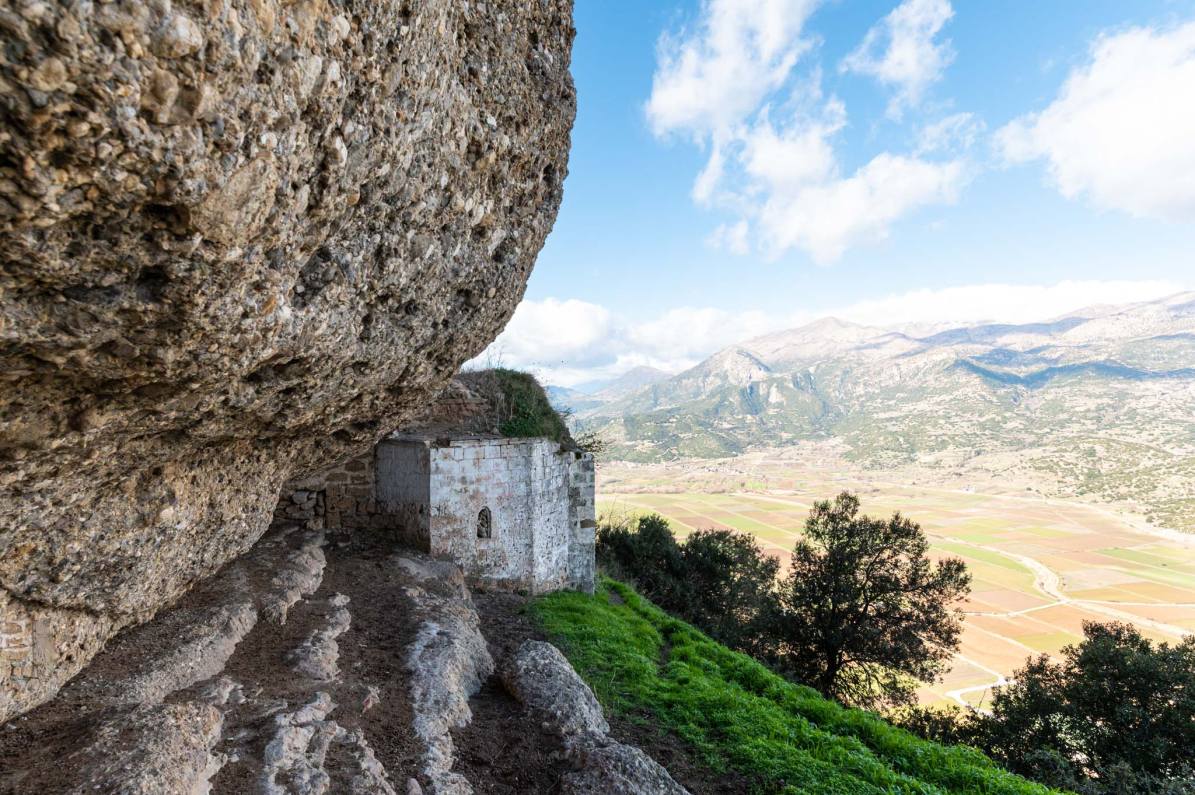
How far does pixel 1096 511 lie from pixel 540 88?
115 m

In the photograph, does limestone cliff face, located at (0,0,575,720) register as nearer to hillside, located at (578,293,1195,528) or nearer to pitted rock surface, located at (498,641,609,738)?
pitted rock surface, located at (498,641,609,738)

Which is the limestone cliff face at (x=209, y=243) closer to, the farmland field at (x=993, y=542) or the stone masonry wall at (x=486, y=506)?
the stone masonry wall at (x=486, y=506)

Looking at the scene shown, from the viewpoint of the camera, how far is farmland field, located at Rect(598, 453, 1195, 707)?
40.4 m

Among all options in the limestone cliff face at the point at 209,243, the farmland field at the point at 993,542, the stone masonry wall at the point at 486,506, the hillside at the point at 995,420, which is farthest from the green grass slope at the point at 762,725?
the hillside at the point at 995,420

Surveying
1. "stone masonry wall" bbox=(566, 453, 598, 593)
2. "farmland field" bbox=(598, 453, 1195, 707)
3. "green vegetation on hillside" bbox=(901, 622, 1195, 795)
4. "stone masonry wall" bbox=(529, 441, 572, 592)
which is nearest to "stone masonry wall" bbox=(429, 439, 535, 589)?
"stone masonry wall" bbox=(529, 441, 572, 592)

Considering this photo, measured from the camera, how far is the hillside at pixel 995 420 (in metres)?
97.8

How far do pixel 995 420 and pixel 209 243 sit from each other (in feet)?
539

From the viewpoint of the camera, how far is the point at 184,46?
6.54 feet

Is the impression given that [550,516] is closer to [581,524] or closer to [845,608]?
[581,524]

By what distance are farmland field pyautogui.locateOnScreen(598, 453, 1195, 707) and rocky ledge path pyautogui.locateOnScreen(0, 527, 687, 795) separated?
17140 mm

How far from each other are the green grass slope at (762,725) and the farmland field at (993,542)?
1272 centimetres

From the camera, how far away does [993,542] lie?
225 ft

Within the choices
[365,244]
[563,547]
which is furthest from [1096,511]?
[365,244]

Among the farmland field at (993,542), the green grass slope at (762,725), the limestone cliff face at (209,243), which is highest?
the limestone cliff face at (209,243)
